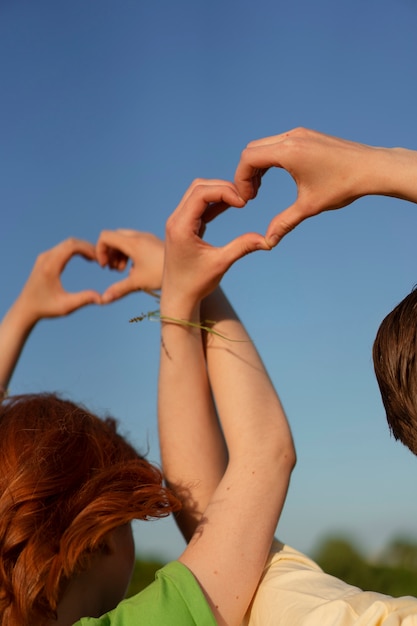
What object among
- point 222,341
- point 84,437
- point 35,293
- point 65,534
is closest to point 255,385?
point 222,341

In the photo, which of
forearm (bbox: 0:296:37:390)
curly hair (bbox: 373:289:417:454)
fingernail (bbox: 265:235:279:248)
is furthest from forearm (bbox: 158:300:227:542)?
forearm (bbox: 0:296:37:390)

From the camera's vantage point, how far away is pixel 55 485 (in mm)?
1251

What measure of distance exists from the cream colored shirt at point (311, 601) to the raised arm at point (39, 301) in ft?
3.12

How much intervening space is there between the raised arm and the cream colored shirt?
3.12ft

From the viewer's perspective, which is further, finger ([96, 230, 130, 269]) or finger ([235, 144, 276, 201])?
finger ([96, 230, 130, 269])

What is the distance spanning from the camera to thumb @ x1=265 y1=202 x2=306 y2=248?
1.19m

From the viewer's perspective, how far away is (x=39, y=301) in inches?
81.7

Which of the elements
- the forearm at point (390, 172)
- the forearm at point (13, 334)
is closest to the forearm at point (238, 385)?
the forearm at point (390, 172)

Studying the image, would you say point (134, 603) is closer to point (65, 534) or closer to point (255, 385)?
point (65, 534)

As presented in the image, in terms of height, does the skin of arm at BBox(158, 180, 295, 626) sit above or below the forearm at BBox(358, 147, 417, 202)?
below

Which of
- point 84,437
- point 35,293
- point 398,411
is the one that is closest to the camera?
point 398,411

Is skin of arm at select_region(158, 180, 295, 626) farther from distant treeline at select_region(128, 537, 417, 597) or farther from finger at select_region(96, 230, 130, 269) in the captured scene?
distant treeline at select_region(128, 537, 417, 597)

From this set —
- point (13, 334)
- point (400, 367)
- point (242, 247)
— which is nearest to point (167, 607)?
point (400, 367)

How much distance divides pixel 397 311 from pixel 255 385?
38 cm
